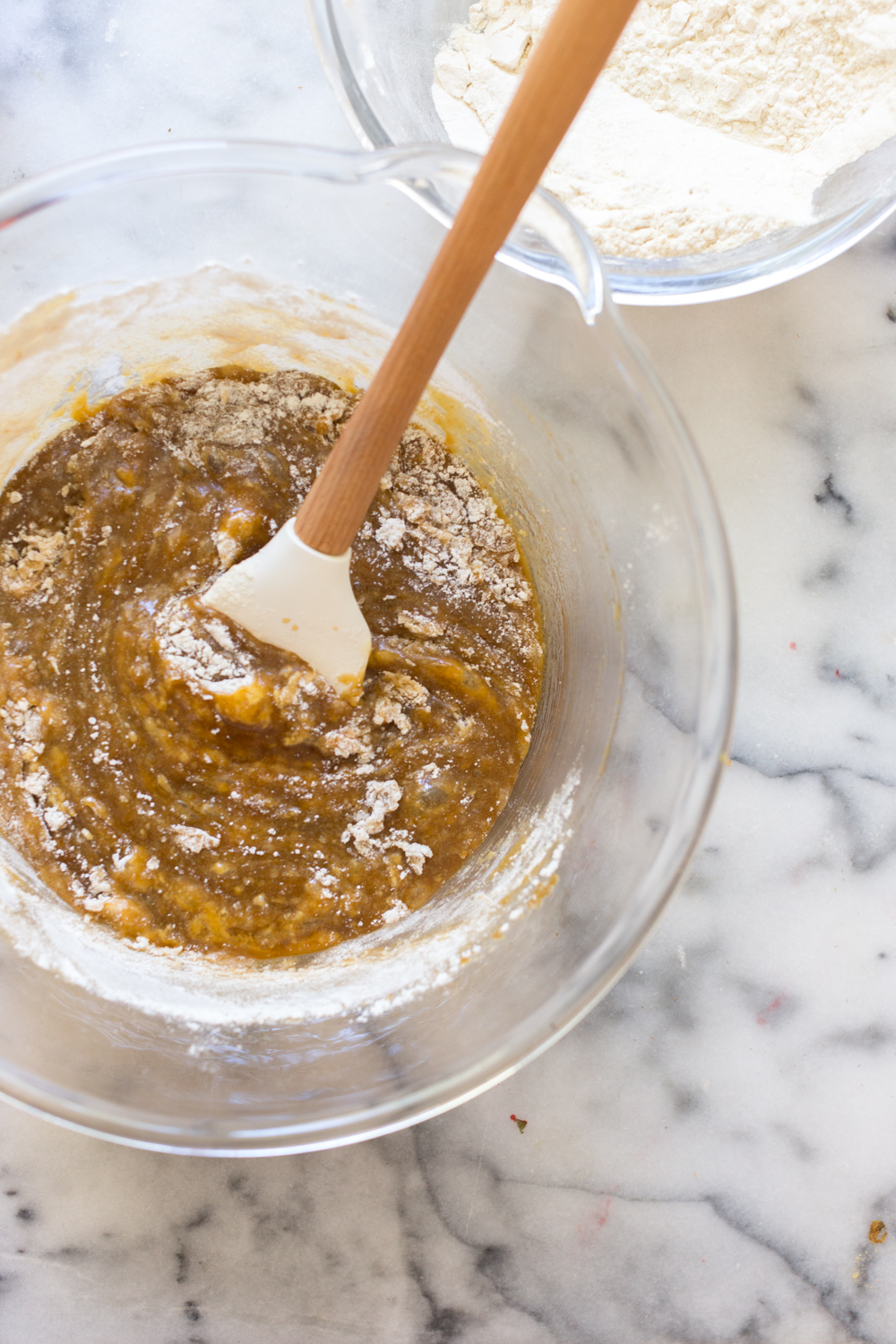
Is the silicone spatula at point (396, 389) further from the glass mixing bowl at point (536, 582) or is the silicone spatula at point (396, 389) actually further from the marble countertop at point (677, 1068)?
the marble countertop at point (677, 1068)

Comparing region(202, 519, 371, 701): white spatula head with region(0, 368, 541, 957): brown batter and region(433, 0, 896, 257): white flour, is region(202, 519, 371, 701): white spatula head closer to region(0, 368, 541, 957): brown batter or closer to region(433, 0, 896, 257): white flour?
region(0, 368, 541, 957): brown batter

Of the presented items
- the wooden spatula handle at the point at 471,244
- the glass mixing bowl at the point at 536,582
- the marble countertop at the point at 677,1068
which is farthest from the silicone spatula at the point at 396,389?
the marble countertop at the point at 677,1068

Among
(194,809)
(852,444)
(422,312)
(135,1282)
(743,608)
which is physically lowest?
(135,1282)

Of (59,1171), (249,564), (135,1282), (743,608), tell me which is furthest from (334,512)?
(135,1282)

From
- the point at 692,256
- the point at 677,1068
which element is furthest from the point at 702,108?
the point at 677,1068

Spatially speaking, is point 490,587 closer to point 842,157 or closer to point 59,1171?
point 842,157
